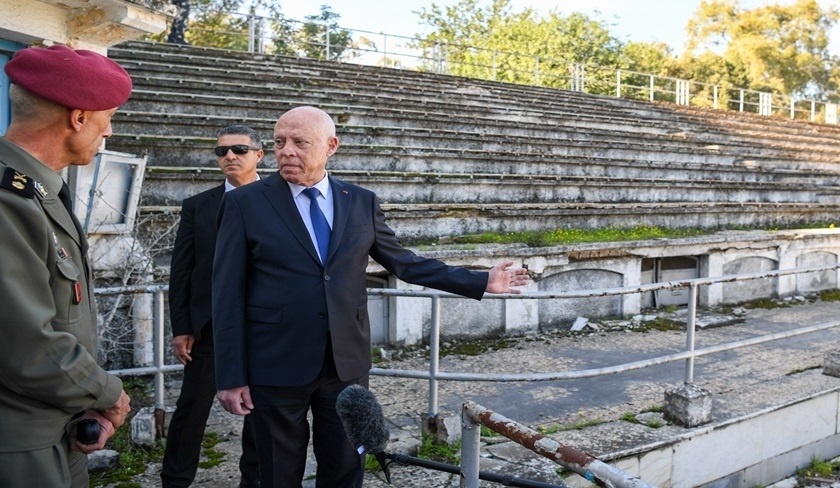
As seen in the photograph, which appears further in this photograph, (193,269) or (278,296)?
(193,269)

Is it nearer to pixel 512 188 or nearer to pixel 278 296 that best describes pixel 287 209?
pixel 278 296

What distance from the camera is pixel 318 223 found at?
9.26 ft

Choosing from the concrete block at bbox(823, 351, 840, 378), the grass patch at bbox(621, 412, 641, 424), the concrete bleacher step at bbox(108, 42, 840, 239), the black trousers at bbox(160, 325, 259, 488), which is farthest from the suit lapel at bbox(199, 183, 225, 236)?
the concrete block at bbox(823, 351, 840, 378)

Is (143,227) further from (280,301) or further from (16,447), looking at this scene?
(16,447)

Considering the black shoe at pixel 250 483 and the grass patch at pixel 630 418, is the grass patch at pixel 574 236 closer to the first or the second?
the grass patch at pixel 630 418

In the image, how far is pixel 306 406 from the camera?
281 cm

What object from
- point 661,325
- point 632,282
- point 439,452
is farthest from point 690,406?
point 632,282

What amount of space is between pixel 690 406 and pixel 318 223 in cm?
308

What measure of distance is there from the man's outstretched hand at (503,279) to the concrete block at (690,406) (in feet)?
7.39

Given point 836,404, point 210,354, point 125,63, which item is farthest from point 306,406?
point 125,63

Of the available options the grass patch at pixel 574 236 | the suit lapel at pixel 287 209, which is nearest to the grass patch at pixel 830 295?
the grass patch at pixel 574 236

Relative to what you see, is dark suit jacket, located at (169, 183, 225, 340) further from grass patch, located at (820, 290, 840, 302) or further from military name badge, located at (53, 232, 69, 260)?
grass patch, located at (820, 290, 840, 302)

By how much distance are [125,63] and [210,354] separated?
8.48 m

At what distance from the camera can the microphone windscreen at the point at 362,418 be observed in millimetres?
2387
